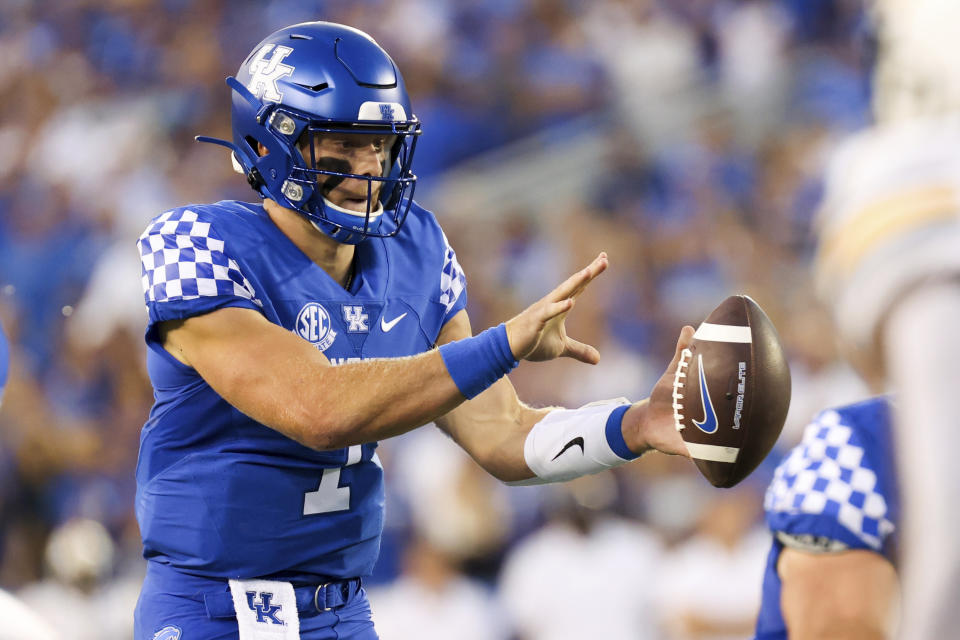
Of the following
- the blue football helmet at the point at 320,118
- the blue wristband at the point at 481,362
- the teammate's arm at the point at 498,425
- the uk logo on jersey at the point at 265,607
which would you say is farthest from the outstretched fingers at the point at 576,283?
the uk logo on jersey at the point at 265,607

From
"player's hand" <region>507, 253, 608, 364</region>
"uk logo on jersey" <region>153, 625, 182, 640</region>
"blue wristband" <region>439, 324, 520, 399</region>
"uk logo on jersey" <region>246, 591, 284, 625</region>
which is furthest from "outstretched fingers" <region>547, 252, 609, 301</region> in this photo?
"uk logo on jersey" <region>153, 625, 182, 640</region>

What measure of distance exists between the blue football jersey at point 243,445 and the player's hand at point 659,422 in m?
0.57

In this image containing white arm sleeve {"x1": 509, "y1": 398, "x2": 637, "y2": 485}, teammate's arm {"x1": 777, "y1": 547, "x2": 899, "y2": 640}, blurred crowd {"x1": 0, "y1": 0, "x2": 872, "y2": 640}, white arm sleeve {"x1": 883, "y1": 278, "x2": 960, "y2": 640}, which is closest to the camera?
white arm sleeve {"x1": 883, "y1": 278, "x2": 960, "y2": 640}

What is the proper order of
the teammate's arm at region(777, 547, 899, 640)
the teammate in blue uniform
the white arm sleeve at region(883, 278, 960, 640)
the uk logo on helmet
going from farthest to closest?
the uk logo on helmet < the teammate in blue uniform < the teammate's arm at region(777, 547, 899, 640) < the white arm sleeve at region(883, 278, 960, 640)

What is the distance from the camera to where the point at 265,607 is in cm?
260

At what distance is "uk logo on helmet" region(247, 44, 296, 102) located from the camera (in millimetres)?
2879

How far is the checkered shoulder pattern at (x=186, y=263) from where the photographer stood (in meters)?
2.51

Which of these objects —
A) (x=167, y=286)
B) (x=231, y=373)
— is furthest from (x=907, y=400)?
(x=167, y=286)

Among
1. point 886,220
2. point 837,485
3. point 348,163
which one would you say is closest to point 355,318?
point 348,163

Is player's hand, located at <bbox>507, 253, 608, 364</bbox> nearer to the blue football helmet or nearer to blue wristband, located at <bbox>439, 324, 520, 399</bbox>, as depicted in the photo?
blue wristband, located at <bbox>439, 324, 520, 399</bbox>

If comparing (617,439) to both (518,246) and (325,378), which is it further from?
(518,246)

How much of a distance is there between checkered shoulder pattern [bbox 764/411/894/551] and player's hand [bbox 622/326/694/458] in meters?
0.28

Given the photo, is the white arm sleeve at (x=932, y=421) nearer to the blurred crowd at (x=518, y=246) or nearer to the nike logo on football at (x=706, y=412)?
the nike logo on football at (x=706, y=412)

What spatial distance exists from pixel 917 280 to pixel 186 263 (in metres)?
1.79
